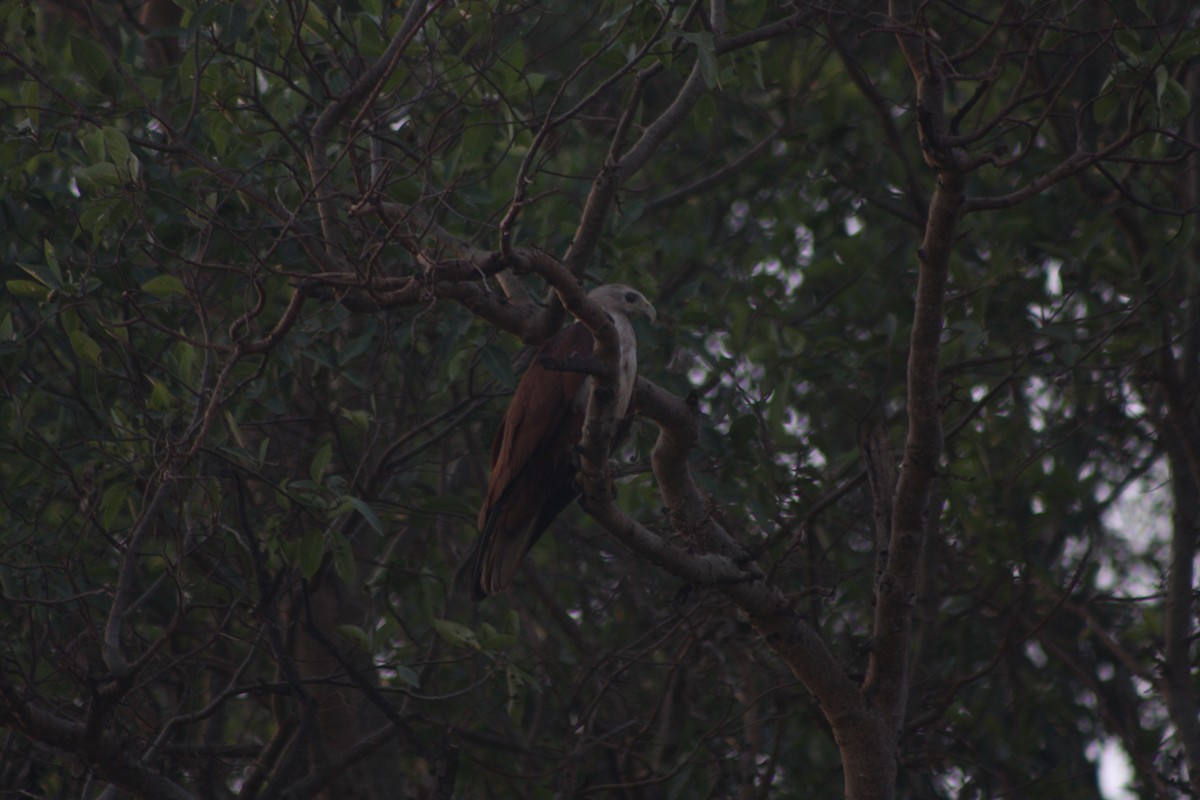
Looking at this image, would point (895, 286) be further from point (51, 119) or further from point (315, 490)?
point (51, 119)

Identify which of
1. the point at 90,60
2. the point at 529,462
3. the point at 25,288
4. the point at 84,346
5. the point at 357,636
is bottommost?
the point at 357,636

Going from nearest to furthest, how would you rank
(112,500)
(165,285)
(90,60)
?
(165,285)
(112,500)
(90,60)

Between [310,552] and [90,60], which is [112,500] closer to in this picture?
[310,552]

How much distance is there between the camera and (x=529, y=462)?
4809mm

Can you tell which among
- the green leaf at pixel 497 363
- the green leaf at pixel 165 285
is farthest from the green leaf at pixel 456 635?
the green leaf at pixel 165 285

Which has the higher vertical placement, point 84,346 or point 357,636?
point 84,346

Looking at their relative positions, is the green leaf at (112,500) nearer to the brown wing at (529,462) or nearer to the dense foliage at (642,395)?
the dense foliage at (642,395)

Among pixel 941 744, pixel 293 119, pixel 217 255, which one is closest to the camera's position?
pixel 293 119

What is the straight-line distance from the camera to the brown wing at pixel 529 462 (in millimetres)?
4730

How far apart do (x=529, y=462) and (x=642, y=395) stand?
3.78ft

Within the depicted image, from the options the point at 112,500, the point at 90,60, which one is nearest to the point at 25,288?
the point at 112,500

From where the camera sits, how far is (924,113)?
10.2 feet

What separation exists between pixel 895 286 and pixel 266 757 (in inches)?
143

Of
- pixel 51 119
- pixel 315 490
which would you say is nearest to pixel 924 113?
pixel 315 490
